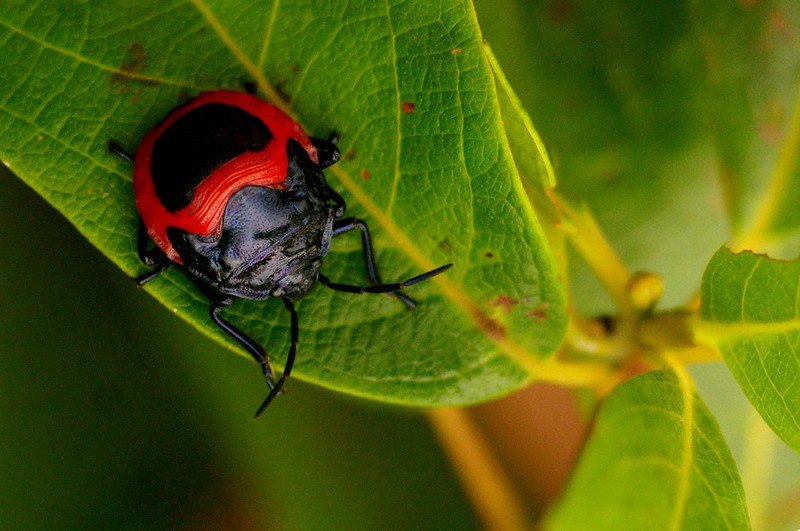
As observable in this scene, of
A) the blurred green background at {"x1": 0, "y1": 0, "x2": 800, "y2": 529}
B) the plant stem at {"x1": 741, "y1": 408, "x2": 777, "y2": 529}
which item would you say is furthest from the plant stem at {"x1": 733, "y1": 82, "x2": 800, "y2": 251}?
the plant stem at {"x1": 741, "y1": 408, "x2": 777, "y2": 529}

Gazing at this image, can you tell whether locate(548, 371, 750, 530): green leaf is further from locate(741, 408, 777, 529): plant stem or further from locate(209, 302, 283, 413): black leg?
locate(741, 408, 777, 529): plant stem

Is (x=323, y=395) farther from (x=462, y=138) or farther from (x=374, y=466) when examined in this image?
(x=462, y=138)

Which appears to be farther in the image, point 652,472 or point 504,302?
point 504,302

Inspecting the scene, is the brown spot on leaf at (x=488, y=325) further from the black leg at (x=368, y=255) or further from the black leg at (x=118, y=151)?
the black leg at (x=118, y=151)

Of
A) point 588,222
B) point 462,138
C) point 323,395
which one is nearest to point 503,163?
point 462,138

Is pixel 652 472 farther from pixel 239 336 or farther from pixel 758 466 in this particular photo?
pixel 758 466

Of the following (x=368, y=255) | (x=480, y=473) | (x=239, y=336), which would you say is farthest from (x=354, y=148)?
(x=480, y=473)
